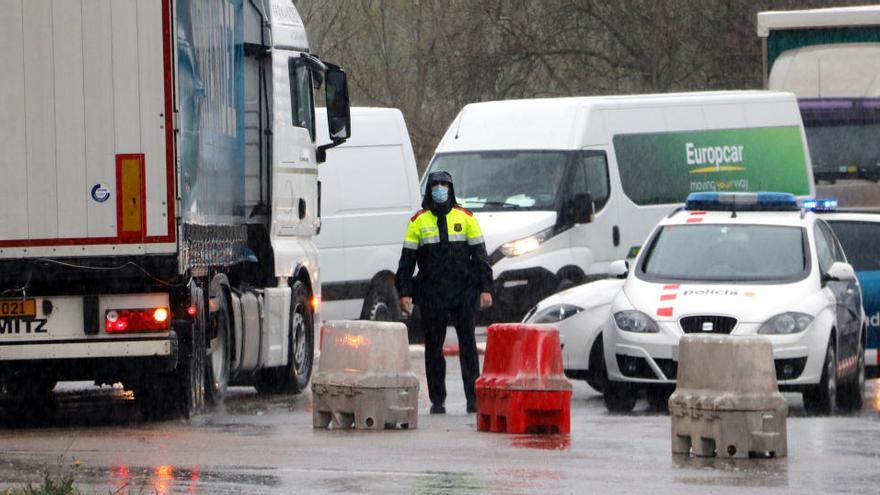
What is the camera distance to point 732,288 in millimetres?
14344

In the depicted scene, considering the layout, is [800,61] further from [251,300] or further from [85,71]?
[85,71]

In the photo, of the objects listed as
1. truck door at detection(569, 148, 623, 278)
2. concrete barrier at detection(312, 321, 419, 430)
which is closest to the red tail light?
concrete barrier at detection(312, 321, 419, 430)

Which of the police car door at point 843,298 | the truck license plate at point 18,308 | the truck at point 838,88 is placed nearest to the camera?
the truck license plate at point 18,308

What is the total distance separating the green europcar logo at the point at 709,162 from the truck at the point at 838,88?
2770 mm

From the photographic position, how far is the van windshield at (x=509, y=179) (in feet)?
72.4

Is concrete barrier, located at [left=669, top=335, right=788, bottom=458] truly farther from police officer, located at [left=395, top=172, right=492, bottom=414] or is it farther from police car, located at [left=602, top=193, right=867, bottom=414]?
police officer, located at [left=395, top=172, right=492, bottom=414]

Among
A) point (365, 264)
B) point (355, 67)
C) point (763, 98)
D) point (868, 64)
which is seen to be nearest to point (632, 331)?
point (365, 264)

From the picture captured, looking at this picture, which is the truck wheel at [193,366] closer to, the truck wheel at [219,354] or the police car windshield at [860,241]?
the truck wheel at [219,354]

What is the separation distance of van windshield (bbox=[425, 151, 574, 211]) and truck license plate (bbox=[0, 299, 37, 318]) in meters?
10.2

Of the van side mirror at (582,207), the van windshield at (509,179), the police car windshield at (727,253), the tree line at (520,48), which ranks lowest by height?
the police car windshield at (727,253)

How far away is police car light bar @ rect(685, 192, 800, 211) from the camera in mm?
15586

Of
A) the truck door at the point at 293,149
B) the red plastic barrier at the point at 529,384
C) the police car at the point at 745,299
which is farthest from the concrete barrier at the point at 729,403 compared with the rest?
the truck door at the point at 293,149

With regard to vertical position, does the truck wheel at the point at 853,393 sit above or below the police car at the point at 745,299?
below

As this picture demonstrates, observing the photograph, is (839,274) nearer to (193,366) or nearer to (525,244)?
(193,366)
